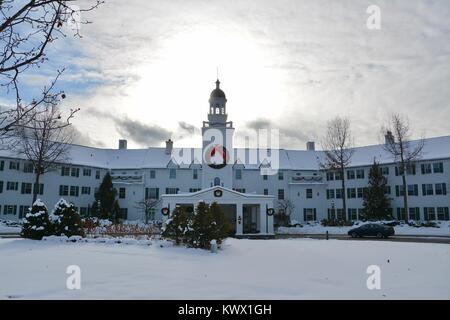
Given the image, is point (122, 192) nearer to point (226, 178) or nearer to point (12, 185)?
point (12, 185)

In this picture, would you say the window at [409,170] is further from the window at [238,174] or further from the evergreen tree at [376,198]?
the window at [238,174]

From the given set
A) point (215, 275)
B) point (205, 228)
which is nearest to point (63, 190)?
point (205, 228)

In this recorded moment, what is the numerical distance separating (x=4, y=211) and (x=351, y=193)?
1859 inches

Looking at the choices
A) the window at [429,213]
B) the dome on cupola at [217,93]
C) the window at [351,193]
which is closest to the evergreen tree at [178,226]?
the dome on cupola at [217,93]

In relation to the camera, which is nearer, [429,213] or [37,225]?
[37,225]

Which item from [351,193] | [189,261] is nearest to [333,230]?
[351,193]

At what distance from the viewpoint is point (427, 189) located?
1959 inches

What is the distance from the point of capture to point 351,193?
5672 cm

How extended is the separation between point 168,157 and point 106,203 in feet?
40.4

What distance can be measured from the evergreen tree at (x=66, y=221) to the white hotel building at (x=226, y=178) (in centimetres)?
2398

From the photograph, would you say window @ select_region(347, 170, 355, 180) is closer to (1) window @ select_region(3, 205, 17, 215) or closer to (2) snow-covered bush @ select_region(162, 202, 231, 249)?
(2) snow-covered bush @ select_region(162, 202, 231, 249)

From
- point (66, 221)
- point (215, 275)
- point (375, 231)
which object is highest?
point (66, 221)

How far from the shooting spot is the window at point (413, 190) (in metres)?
50.7
